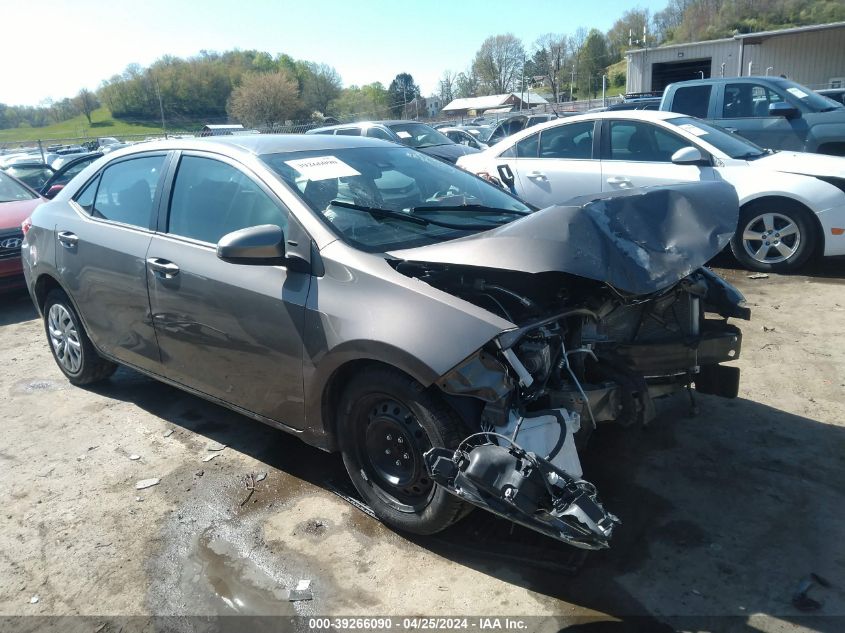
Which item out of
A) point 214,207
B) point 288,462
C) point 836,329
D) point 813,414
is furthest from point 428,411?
point 836,329

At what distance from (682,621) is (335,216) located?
2331 millimetres

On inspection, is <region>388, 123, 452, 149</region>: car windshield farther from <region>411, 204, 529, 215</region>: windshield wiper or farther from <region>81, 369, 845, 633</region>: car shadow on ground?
<region>81, 369, 845, 633</region>: car shadow on ground

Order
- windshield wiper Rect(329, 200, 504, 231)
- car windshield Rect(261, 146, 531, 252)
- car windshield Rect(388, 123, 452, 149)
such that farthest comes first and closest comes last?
car windshield Rect(388, 123, 452, 149) < windshield wiper Rect(329, 200, 504, 231) < car windshield Rect(261, 146, 531, 252)

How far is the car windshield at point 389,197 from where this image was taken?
343 centimetres

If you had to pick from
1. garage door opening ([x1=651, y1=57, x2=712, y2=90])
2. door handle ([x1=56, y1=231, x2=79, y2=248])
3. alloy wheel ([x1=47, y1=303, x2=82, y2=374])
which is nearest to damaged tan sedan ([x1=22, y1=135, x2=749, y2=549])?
door handle ([x1=56, y1=231, x2=79, y2=248])

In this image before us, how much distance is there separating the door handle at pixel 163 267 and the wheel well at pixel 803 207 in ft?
19.8

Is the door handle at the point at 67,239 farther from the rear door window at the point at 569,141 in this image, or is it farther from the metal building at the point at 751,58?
the metal building at the point at 751,58

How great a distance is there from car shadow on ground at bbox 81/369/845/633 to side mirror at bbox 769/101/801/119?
23.3ft

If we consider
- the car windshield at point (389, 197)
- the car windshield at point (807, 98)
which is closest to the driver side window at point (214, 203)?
the car windshield at point (389, 197)

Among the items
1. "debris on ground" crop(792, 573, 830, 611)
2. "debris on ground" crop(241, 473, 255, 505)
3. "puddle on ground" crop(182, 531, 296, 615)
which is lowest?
"debris on ground" crop(241, 473, 255, 505)

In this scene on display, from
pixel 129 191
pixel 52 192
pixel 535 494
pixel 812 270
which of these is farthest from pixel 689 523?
pixel 52 192

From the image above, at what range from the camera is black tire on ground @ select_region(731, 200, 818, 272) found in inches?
281

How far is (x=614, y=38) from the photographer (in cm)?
9275

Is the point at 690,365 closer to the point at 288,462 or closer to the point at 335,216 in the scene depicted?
the point at 335,216
